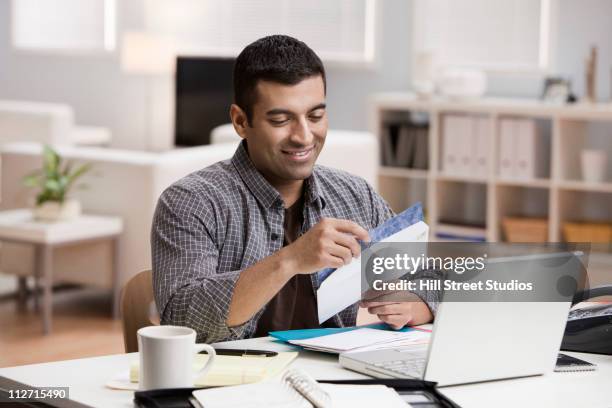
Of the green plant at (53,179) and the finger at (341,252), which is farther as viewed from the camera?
the green plant at (53,179)

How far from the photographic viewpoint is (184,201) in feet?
7.09

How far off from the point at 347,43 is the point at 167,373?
5573 millimetres

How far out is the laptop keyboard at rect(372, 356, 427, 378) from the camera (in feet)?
5.77

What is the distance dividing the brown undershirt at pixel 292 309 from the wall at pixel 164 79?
13.7 ft

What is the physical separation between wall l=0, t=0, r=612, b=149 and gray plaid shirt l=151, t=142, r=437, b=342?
3940 mm

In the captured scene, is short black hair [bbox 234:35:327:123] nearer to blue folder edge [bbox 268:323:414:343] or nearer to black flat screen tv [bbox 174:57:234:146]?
blue folder edge [bbox 268:323:414:343]

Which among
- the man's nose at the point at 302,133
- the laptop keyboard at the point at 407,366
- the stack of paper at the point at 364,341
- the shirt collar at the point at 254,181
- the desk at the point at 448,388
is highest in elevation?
the man's nose at the point at 302,133

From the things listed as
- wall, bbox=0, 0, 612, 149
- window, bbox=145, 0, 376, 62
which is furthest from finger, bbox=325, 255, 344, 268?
window, bbox=145, 0, 376, 62

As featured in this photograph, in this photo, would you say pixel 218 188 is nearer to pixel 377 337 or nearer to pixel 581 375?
pixel 377 337

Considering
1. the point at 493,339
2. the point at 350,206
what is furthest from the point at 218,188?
the point at 493,339

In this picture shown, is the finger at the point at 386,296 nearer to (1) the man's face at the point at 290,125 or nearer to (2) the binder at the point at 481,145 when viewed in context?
(1) the man's face at the point at 290,125

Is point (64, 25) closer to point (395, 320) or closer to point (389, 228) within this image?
point (395, 320)

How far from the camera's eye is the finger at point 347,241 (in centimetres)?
186

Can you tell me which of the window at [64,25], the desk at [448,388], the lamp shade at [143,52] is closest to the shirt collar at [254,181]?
the desk at [448,388]
